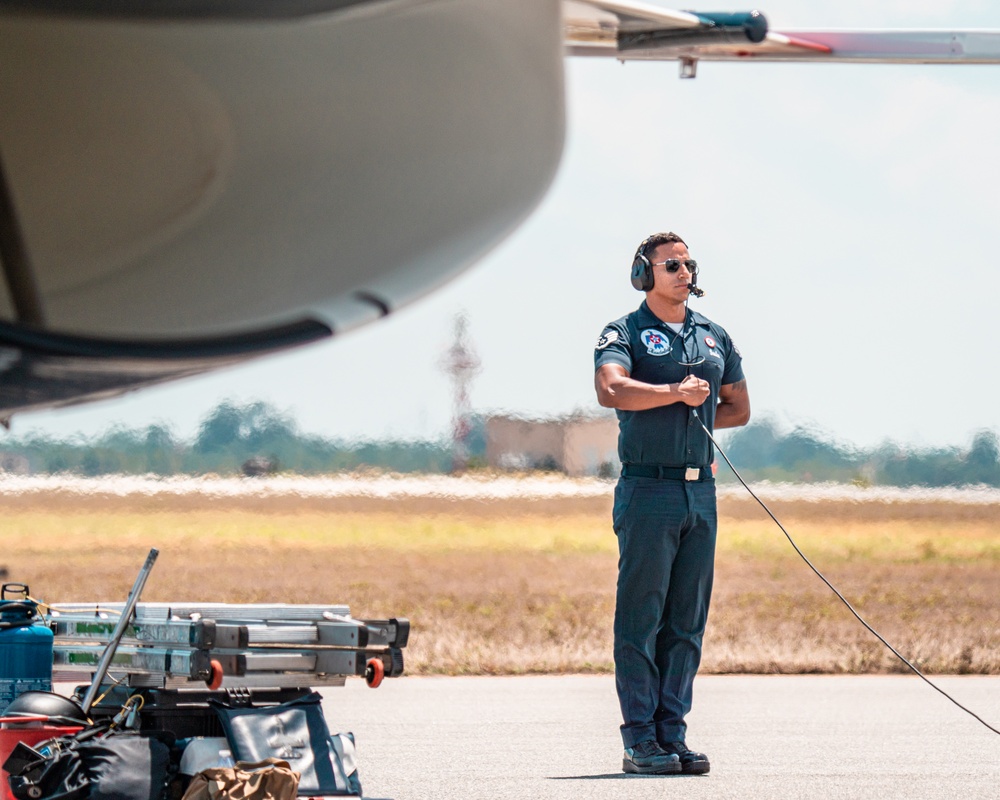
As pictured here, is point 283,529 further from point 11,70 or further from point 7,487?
point 11,70

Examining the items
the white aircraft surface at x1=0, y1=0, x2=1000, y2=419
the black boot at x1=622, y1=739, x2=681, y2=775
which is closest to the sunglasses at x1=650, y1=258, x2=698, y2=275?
the black boot at x1=622, y1=739, x2=681, y2=775

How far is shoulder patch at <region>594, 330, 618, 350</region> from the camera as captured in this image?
548 centimetres

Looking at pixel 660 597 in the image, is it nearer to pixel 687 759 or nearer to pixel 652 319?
pixel 687 759

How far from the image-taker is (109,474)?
9.67 feet

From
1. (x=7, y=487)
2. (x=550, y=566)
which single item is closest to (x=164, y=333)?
(x=7, y=487)

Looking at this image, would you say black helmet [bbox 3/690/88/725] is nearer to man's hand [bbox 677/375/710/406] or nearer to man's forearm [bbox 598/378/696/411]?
man's forearm [bbox 598/378/696/411]

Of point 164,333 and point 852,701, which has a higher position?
point 164,333

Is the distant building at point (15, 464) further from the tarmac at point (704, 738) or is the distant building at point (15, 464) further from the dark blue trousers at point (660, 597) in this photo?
the dark blue trousers at point (660, 597)

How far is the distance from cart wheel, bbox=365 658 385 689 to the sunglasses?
191 cm

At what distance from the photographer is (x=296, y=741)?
4.20 metres

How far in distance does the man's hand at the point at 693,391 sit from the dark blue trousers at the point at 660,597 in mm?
302

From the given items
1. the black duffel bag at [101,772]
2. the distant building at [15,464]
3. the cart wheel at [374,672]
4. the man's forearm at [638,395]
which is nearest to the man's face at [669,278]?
the man's forearm at [638,395]

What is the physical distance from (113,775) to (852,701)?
4687 mm

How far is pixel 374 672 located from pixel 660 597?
144 centimetres
